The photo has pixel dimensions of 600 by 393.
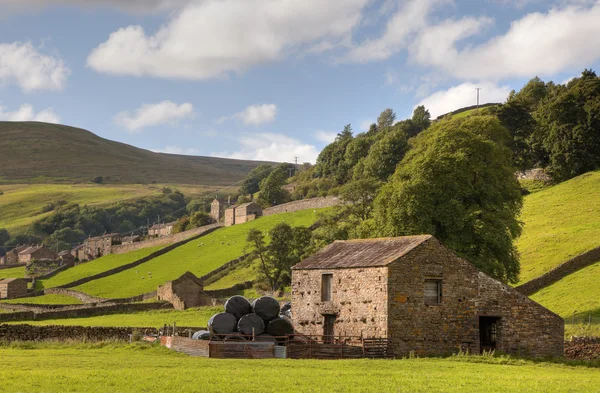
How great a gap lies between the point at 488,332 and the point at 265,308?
10.1 m

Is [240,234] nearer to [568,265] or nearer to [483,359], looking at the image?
[568,265]

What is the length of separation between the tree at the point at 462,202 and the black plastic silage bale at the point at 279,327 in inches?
530

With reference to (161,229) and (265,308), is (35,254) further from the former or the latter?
(265,308)

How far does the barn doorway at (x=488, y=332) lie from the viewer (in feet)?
114

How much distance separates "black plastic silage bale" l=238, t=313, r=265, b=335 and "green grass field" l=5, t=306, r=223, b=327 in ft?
57.5

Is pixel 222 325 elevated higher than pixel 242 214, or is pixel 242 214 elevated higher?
pixel 242 214

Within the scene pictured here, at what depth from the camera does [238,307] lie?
3612 cm

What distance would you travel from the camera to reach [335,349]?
3262 cm

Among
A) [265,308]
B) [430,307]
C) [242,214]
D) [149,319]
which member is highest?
[242,214]

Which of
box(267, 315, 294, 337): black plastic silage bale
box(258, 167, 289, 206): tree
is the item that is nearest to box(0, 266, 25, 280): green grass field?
box(258, 167, 289, 206): tree

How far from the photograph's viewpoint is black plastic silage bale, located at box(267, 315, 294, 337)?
118 feet

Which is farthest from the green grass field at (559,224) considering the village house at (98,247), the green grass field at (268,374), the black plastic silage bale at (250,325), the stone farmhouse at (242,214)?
the village house at (98,247)

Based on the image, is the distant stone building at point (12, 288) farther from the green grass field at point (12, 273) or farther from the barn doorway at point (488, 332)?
the barn doorway at point (488, 332)

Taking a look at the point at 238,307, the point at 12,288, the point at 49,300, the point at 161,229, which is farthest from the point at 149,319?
the point at 161,229
